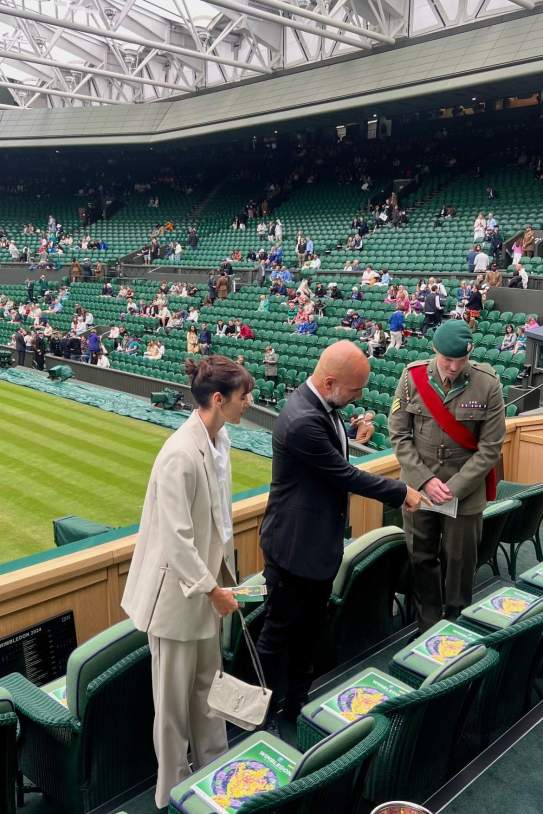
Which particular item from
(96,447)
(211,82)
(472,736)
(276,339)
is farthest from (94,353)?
(472,736)

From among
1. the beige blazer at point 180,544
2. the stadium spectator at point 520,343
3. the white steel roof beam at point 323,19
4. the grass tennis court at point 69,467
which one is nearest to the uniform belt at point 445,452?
the beige blazer at point 180,544

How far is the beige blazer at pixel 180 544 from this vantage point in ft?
8.09

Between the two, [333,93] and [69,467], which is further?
[333,93]

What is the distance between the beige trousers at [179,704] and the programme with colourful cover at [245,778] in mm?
335

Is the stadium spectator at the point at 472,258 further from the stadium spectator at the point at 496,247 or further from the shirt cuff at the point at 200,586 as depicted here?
the shirt cuff at the point at 200,586

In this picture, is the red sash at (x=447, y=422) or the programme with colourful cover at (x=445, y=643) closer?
the programme with colourful cover at (x=445, y=643)

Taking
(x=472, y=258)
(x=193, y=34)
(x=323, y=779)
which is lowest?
(x=323, y=779)

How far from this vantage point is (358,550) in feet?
11.3

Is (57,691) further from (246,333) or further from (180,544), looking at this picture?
(246,333)

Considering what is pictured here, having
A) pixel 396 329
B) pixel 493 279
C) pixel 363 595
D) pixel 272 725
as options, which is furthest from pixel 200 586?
pixel 493 279

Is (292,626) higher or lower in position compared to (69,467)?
higher

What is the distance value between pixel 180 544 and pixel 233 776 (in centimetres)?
75

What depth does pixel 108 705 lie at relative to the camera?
2.56 meters

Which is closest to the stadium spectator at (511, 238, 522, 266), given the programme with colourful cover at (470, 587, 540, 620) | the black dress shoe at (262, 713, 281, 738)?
the programme with colourful cover at (470, 587, 540, 620)
